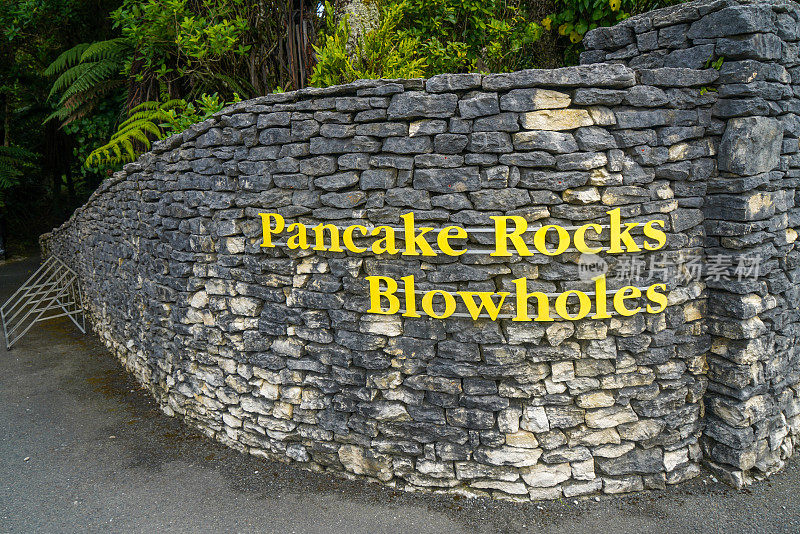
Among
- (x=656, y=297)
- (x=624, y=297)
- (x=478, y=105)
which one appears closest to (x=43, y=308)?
(x=478, y=105)

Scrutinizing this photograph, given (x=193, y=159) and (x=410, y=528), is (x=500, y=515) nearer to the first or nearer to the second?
(x=410, y=528)

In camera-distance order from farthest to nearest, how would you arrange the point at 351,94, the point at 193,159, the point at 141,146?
1. the point at 141,146
2. the point at 193,159
3. the point at 351,94

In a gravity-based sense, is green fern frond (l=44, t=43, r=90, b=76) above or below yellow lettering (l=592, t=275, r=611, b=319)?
above

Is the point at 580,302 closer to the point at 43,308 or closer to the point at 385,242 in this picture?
the point at 385,242

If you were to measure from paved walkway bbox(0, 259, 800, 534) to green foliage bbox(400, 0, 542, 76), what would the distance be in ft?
15.5

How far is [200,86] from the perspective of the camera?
709 cm

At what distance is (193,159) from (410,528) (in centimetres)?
402

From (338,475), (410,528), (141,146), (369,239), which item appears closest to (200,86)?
(141,146)

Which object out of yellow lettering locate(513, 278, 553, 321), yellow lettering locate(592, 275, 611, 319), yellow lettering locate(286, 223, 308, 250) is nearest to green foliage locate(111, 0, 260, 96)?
yellow lettering locate(286, 223, 308, 250)

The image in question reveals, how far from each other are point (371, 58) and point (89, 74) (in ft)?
19.4

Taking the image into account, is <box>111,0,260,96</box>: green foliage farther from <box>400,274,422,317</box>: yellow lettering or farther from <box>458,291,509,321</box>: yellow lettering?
<box>458,291,509,321</box>: yellow lettering

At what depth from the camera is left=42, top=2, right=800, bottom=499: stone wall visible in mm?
3648

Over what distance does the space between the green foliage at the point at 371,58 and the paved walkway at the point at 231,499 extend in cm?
397

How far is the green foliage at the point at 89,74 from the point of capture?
828cm
